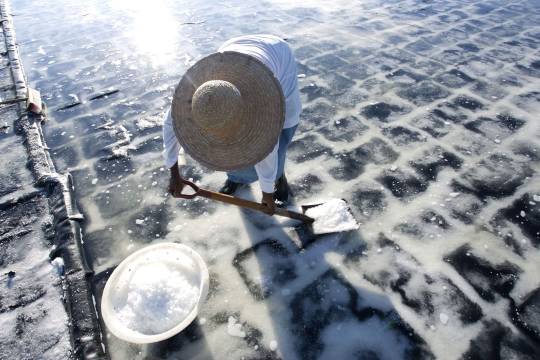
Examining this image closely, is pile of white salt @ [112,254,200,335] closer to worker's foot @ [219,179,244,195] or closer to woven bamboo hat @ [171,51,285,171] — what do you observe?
woven bamboo hat @ [171,51,285,171]

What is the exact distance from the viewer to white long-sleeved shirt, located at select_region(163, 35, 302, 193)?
2230mm

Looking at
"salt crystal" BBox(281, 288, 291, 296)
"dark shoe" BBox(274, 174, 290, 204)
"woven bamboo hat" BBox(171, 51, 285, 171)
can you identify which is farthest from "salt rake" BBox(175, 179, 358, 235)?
"woven bamboo hat" BBox(171, 51, 285, 171)

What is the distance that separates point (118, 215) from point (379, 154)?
2.65m

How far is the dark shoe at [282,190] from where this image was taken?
10.2 feet

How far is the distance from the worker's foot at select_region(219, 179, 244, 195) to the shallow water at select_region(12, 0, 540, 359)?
143 millimetres

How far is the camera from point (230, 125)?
1859 mm

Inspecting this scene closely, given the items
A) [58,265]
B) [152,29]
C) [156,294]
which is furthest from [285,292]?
[152,29]

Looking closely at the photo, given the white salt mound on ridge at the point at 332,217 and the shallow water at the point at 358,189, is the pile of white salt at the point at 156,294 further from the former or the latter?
the white salt mound on ridge at the point at 332,217

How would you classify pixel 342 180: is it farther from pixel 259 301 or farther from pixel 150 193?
pixel 150 193

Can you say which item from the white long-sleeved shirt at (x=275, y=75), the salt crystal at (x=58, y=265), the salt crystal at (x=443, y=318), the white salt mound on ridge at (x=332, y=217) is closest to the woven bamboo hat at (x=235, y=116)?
the white long-sleeved shirt at (x=275, y=75)

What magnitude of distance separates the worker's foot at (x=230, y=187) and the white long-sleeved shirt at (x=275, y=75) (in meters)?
0.89

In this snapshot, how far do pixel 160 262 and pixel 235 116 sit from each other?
4.12 feet

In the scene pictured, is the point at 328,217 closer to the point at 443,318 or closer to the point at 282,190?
the point at 282,190

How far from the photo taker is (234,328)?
2303 millimetres
